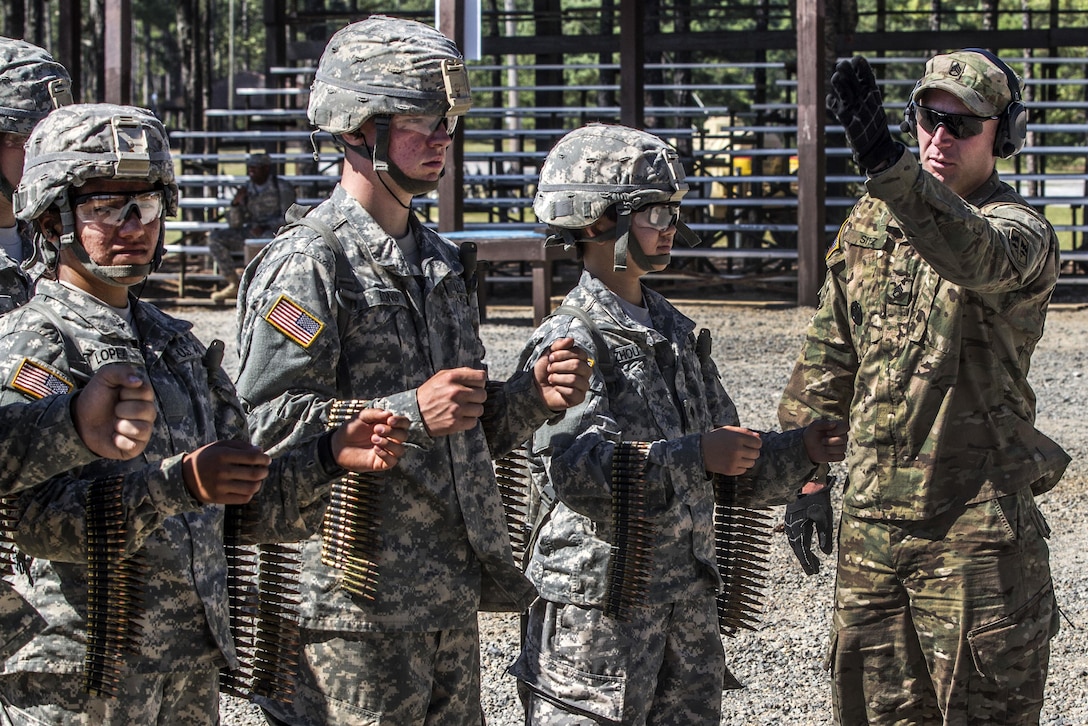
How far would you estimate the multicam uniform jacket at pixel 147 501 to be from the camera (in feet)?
10.9

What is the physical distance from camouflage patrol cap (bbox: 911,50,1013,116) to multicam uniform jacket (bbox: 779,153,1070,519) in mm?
272

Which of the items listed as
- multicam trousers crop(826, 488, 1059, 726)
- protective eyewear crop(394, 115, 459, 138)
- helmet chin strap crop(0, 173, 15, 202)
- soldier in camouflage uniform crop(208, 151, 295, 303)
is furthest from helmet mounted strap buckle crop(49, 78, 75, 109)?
soldier in camouflage uniform crop(208, 151, 295, 303)

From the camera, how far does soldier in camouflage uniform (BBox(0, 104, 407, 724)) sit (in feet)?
11.1

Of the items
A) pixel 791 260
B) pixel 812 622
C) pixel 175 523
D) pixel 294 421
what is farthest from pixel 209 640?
pixel 791 260

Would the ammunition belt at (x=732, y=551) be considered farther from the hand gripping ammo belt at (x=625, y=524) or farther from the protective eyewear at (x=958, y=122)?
the protective eyewear at (x=958, y=122)

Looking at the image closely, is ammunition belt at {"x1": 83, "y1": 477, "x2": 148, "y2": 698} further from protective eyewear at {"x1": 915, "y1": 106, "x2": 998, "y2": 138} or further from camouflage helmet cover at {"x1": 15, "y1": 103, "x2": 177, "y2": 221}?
protective eyewear at {"x1": 915, "y1": 106, "x2": 998, "y2": 138}

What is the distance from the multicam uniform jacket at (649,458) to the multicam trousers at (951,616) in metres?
0.43

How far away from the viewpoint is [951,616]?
449cm

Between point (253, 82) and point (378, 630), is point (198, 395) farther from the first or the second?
point (253, 82)

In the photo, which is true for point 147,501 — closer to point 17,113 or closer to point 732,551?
point 732,551

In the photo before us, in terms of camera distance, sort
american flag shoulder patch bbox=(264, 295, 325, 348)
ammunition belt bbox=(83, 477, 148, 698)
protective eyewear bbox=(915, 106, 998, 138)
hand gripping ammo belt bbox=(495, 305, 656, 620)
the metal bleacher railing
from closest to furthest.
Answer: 1. ammunition belt bbox=(83, 477, 148, 698)
2. american flag shoulder patch bbox=(264, 295, 325, 348)
3. hand gripping ammo belt bbox=(495, 305, 656, 620)
4. protective eyewear bbox=(915, 106, 998, 138)
5. the metal bleacher railing

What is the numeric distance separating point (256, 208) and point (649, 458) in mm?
16042

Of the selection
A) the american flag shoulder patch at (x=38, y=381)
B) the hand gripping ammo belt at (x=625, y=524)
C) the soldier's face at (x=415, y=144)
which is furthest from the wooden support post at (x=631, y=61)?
the american flag shoulder patch at (x=38, y=381)

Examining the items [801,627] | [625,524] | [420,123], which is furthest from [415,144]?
[801,627]
